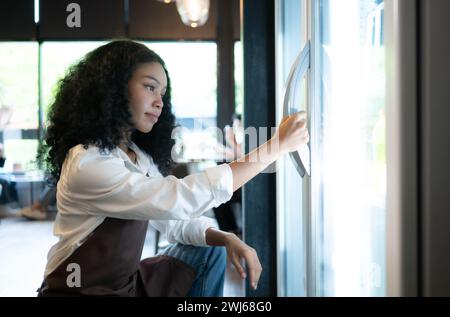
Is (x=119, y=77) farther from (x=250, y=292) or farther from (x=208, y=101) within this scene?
(x=250, y=292)

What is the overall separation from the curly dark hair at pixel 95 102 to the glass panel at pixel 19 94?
0.09 metres

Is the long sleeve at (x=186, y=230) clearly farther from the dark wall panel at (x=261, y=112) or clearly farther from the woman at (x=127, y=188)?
the dark wall panel at (x=261, y=112)

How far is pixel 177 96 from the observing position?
1.01 metres

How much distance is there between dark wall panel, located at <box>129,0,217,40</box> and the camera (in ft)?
3.34

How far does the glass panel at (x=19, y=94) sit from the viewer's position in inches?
39.2

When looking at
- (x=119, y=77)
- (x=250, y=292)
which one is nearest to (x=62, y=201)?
(x=119, y=77)

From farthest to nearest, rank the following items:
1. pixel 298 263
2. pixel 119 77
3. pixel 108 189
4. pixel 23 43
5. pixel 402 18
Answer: pixel 298 263 → pixel 23 43 → pixel 119 77 → pixel 108 189 → pixel 402 18

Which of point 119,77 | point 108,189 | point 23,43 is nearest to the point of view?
point 108,189

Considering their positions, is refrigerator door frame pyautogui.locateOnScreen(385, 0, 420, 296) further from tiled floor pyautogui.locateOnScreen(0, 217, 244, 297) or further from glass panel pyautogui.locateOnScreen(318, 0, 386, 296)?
tiled floor pyautogui.locateOnScreen(0, 217, 244, 297)

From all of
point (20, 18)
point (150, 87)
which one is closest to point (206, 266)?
point (150, 87)

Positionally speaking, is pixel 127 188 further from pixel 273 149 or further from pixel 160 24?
pixel 160 24

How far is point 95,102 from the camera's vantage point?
88cm
